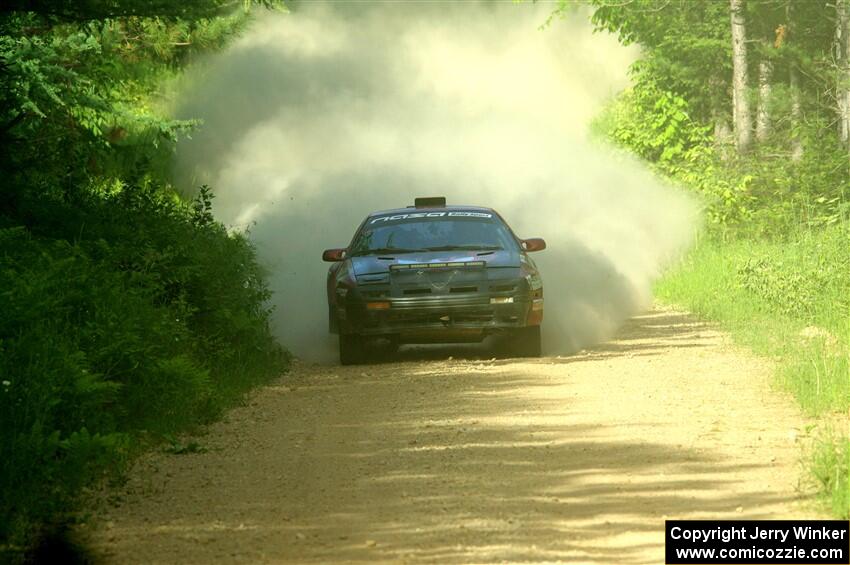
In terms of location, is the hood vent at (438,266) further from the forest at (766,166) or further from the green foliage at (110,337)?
the forest at (766,166)

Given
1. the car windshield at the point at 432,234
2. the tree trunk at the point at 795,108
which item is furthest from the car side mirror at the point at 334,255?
the tree trunk at the point at 795,108

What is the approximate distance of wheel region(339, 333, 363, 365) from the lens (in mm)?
18469

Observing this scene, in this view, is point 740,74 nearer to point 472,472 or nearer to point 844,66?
point 844,66

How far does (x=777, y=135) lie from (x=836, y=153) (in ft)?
20.4

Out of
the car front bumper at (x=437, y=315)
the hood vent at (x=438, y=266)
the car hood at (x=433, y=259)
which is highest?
the car hood at (x=433, y=259)

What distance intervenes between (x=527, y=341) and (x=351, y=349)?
77.9 inches

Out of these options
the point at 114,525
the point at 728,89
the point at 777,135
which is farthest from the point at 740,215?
the point at 114,525

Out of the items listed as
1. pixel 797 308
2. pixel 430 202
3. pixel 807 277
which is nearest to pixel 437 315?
pixel 430 202

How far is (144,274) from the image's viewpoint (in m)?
15.7

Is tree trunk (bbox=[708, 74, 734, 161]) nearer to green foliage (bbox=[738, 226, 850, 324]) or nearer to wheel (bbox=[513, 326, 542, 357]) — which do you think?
green foliage (bbox=[738, 226, 850, 324])

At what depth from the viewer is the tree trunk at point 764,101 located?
1362 inches

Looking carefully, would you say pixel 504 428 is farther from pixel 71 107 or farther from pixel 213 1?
pixel 71 107

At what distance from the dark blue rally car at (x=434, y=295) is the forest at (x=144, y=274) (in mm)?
1083

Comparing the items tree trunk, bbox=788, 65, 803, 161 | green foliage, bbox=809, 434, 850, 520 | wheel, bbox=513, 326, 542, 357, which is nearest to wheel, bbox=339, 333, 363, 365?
wheel, bbox=513, 326, 542, 357
